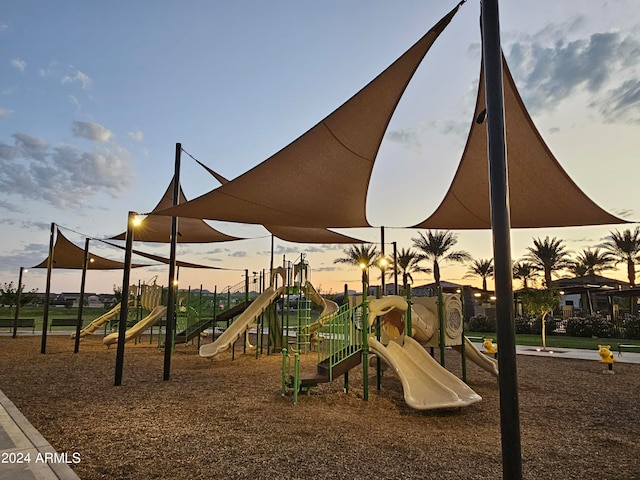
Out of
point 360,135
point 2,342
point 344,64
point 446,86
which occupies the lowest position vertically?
point 2,342

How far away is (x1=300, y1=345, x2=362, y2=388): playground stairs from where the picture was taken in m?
6.65

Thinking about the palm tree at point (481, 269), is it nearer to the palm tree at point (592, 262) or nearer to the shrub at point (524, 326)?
the palm tree at point (592, 262)

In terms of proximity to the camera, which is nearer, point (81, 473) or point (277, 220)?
point (81, 473)

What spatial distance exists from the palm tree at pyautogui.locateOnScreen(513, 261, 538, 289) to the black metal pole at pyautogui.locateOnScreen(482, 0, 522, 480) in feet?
98.9

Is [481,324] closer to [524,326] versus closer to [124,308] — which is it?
[524,326]

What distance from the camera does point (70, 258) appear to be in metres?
18.4

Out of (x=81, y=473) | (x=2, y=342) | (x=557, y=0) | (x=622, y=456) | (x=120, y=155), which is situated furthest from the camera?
(x=120, y=155)

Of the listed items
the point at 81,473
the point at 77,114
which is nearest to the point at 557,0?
the point at 81,473

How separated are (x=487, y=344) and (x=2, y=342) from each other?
1641 cm

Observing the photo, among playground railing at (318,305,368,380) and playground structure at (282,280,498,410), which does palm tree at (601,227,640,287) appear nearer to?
playground structure at (282,280,498,410)

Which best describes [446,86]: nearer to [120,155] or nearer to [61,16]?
[61,16]

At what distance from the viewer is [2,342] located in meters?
14.8

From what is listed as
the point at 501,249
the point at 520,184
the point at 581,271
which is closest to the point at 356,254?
the point at 581,271

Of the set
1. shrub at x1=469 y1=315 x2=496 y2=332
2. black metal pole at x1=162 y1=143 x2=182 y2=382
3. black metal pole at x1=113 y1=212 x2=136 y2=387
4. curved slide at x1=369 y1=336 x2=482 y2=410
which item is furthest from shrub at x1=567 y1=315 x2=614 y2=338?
black metal pole at x1=113 y1=212 x2=136 y2=387
